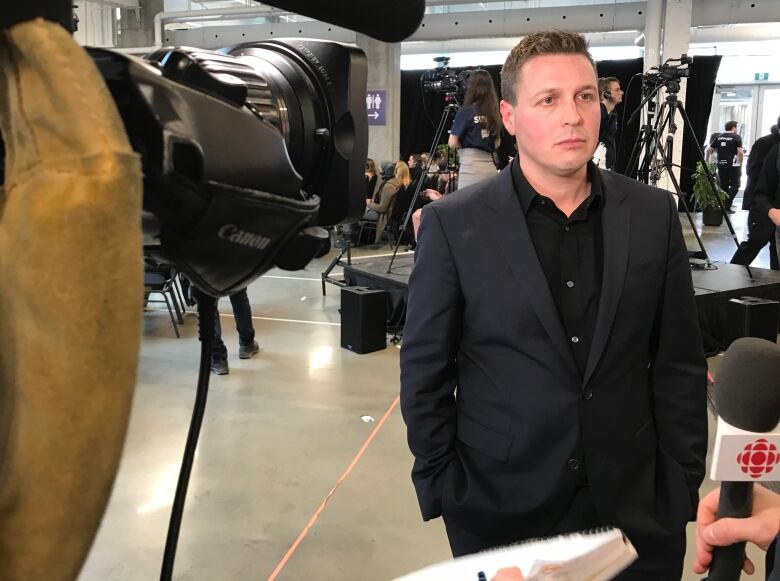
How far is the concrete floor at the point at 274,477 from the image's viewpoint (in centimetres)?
222

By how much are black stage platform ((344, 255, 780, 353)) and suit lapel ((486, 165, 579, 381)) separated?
307cm

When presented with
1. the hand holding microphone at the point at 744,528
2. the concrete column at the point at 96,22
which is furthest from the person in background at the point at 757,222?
the concrete column at the point at 96,22

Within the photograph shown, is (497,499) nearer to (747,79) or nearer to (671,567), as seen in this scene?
(671,567)

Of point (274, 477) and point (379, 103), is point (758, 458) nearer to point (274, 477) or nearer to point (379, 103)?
point (274, 477)

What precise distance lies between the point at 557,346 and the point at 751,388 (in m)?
0.43

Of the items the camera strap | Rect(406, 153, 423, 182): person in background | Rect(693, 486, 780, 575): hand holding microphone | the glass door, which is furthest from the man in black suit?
the glass door

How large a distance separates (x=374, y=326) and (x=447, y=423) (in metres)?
3.13

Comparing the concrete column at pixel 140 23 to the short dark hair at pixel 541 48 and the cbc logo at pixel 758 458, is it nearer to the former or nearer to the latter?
the short dark hair at pixel 541 48

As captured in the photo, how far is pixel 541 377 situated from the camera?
123 cm

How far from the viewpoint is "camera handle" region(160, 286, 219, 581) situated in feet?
1.58

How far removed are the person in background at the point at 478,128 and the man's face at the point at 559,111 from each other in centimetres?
260

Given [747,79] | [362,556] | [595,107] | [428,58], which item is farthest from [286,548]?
[747,79]

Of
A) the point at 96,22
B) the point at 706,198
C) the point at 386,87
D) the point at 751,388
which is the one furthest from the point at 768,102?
the point at 751,388

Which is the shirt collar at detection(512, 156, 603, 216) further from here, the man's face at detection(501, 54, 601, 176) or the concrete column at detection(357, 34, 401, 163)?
the concrete column at detection(357, 34, 401, 163)
